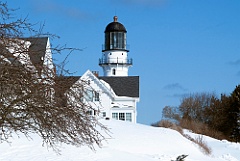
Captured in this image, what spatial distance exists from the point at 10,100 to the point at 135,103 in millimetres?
35182

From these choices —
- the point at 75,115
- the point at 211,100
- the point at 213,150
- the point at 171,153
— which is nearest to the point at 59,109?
the point at 75,115

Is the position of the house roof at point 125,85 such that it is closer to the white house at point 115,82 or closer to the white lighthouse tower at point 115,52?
the white house at point 115,82

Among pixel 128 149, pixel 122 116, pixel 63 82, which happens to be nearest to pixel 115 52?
pixel 122 116

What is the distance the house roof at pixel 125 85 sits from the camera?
145 ft

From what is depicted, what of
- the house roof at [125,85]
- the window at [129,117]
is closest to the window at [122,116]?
the window at [129,117]

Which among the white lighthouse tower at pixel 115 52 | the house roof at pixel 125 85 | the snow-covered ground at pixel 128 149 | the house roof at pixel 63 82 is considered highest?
the white lighthouse tower at pixel 115 52

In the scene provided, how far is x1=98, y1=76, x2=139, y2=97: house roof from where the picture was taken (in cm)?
4419

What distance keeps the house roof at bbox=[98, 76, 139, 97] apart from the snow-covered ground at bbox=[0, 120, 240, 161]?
45.4ft

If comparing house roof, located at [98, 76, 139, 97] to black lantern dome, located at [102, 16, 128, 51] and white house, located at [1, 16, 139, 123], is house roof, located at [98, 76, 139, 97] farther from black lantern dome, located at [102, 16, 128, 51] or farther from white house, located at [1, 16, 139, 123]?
black lantern dome, located at [102, 16, 128, 51]

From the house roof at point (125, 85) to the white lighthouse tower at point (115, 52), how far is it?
5152 millimetres

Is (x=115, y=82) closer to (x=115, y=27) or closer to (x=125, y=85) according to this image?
(x=125, y=85)

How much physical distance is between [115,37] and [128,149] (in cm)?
3125

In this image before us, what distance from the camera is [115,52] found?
168 feet

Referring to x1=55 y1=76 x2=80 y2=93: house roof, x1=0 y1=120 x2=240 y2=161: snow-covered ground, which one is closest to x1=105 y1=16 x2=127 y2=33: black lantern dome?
x1=0 y1=120 x2=240 y2=161: snow-covered ground
